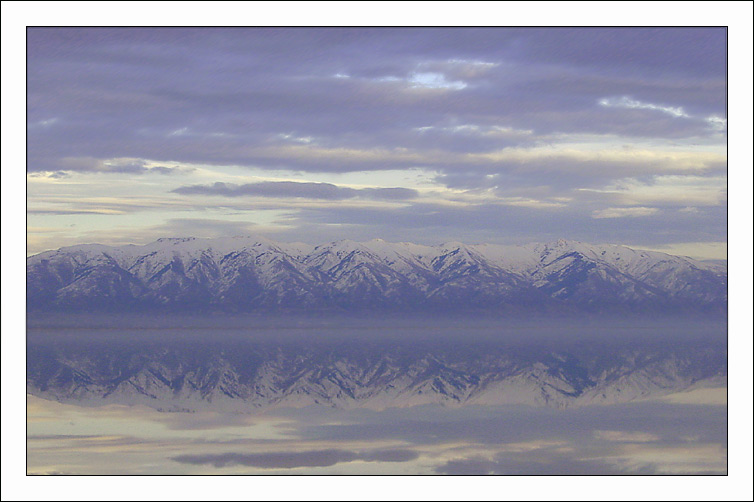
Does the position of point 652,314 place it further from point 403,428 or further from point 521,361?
point 403,428

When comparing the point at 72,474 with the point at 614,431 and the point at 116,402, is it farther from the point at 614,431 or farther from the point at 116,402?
the point at 614,431

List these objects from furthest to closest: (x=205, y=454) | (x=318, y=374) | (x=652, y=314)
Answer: (x=652, y=314) < (x=318, y=374) < (x=205, y=454)

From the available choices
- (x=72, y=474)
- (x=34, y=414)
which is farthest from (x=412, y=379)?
(x=72, y=474)

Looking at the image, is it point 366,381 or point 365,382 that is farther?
point 366,381

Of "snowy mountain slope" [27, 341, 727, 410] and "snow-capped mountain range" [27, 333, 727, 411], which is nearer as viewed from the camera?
"snow-capped mountain range" [27, 333, 727, 411]

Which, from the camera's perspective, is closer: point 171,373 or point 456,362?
point 171,373

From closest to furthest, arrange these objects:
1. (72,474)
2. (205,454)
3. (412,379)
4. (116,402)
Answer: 1. (72,474)
2. (205,454)
3. (116,402)
4. (412,379)

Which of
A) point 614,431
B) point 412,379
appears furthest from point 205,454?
point 412,379

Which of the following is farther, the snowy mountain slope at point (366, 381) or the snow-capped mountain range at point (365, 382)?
the snowy mountain slope at point (366, 381)

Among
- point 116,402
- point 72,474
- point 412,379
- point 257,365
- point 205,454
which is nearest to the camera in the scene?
point 72,474
